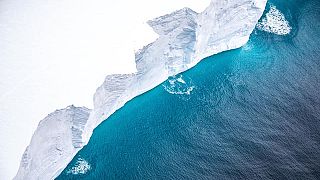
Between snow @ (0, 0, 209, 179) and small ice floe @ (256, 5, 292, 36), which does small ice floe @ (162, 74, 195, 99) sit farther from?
small ice floe @ (256, 5, 292, 36)

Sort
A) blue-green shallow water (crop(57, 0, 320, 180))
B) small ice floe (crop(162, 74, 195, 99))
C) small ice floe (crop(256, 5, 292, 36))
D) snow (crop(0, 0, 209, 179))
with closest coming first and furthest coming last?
snow (crop(0, 0, 209, 179)) → blue-green shallow water (crop(57, 0, 320, 180)) → small ice floe (crop(162, 74, 195, 99)) → small ice floe (crop(256, 5, 292, 36))

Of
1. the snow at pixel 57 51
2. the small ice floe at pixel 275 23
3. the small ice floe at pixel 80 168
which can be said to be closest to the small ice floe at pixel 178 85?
the snow at pixel 57 51

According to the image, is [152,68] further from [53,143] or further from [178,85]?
[53,143]

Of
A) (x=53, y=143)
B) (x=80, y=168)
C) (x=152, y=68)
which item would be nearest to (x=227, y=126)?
(x=152, y=68)

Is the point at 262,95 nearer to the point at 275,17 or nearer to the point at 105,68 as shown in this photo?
the point at 275,17

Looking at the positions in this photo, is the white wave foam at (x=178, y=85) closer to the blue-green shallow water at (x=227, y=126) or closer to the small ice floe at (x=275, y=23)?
the blue-green shallow water at (x=227, y=126)

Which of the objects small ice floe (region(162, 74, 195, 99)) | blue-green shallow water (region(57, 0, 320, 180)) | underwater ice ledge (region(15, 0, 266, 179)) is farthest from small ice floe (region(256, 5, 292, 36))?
small ice floe (region(162, 74, 195, 99))

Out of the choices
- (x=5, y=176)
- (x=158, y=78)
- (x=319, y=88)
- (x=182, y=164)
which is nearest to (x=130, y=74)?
(x=158, y=78)
